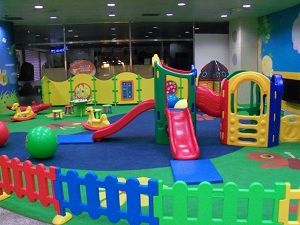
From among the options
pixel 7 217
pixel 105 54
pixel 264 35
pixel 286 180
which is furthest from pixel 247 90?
pixel 7 217

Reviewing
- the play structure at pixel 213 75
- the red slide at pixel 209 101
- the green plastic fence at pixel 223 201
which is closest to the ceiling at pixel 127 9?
the play structure at pixel 213 75

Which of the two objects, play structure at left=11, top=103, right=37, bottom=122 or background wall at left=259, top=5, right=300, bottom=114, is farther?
background wall at left=259, top=5, right=300, bottom=114

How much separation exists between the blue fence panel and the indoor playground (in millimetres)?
10

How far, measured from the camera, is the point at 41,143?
228 inches

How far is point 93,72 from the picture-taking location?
14445 mm

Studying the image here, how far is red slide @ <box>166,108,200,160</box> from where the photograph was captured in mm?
5841

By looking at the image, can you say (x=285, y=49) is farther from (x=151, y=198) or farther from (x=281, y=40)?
(x=151, y=198)

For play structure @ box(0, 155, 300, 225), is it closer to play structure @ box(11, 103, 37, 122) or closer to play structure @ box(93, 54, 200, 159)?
play structure @ box(93, 54, 200, 159)

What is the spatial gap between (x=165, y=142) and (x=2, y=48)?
7.90 m

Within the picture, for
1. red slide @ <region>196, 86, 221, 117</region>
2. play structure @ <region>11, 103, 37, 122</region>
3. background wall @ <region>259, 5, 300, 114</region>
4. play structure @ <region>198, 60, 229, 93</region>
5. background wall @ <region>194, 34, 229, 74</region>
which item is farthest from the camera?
background wall @ <region>194, 34, 229, 74</region>

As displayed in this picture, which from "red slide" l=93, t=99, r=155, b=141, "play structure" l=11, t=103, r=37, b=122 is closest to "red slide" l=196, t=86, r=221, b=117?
"red slide" l=93, t=99, r=155, b=141

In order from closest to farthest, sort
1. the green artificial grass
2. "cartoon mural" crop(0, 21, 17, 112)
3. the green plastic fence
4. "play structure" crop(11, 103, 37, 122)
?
the green plastic fence < the green artificial grass < "play structure" crop(11, 103, 37, 122) < "cartoon mural" crop(0, 21, 17, 112)

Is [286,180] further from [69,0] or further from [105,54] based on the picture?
[105,54]

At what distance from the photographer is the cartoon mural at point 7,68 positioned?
39.1 feet
